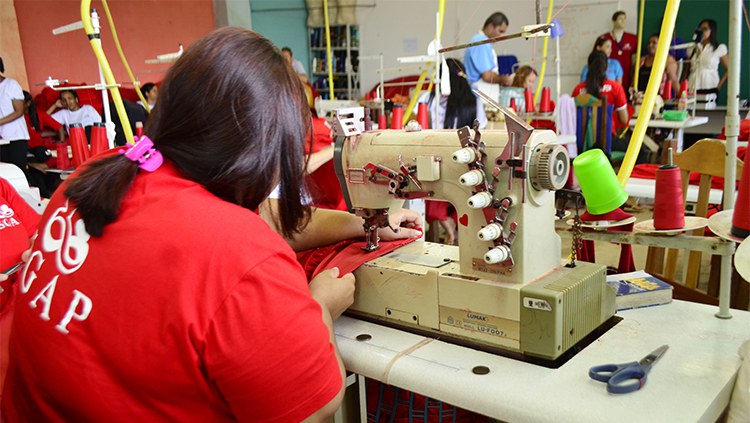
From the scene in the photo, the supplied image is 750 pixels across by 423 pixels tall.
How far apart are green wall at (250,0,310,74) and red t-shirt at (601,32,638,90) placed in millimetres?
4816

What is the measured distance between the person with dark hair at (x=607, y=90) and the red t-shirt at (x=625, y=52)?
6.41ft

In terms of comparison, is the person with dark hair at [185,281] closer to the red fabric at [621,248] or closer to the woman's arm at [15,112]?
the red fabric at [621,248]

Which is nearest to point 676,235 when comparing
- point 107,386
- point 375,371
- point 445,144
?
point 445,144

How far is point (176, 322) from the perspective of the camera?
789 millimetres

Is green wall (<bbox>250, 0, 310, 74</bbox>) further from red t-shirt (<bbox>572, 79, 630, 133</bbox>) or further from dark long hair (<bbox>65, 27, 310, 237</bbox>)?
dark long hair (<bbox>65, 27, 310, 237</bbox>)

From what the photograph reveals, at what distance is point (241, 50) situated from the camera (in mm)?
923

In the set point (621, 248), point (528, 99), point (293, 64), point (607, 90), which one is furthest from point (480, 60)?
point (621, 248)

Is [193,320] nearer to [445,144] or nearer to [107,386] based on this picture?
[107,386]

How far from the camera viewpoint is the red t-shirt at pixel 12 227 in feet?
5.81

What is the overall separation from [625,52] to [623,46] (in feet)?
0.26

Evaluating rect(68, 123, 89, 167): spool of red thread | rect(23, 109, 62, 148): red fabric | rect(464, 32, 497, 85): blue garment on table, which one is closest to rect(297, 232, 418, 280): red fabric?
rect(68, 123, 89, 167): spool of red thread

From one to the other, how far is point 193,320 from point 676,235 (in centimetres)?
103

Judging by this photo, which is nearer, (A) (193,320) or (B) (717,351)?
(A) (193,320)

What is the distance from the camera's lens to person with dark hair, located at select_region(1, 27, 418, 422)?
0.80 m
